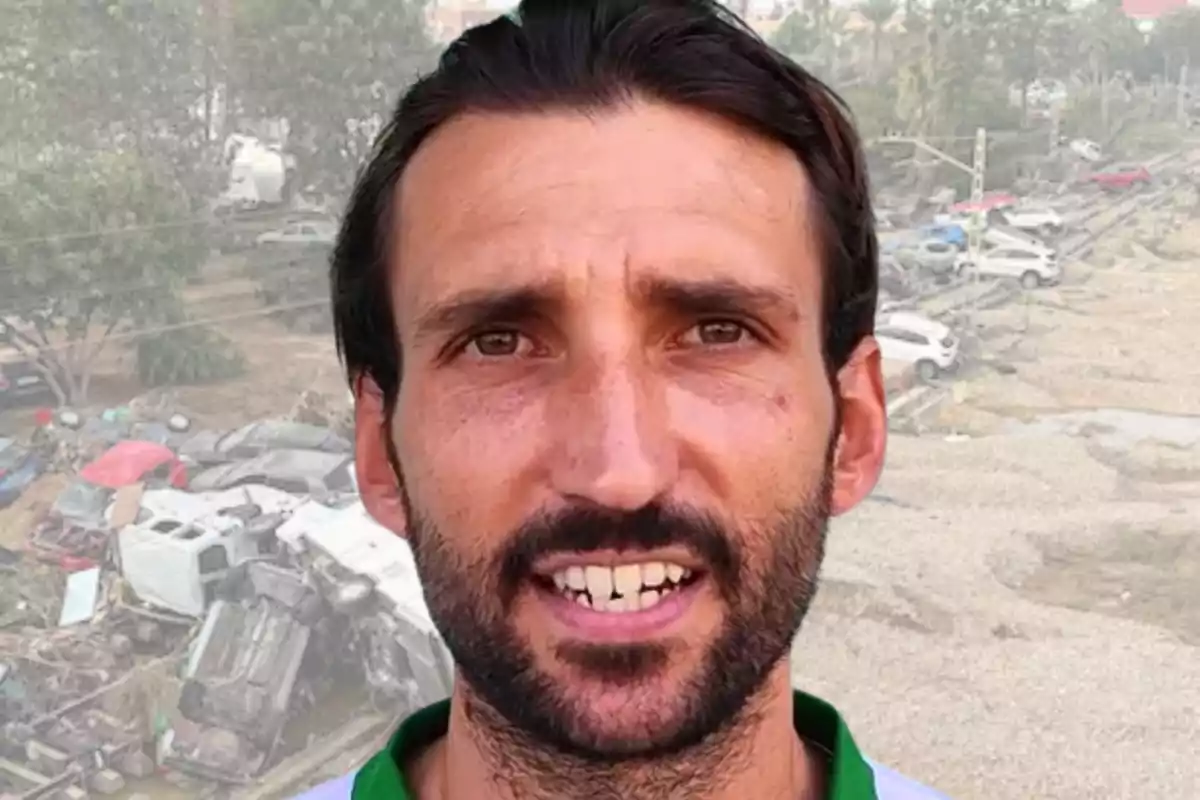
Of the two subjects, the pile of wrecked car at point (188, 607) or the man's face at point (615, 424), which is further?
the pile of wrecked car at point (188, 607)

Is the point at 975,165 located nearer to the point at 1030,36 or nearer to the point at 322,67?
the point at 1030,36

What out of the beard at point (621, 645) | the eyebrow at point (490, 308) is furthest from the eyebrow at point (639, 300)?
the beard at point (621, 645)

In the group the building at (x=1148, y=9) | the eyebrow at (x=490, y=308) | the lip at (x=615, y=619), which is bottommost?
the lip at (x=615, y=619)

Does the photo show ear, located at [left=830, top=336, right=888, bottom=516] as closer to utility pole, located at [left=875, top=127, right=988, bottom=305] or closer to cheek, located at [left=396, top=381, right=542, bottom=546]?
cheek, located at [left=396, top=381, right=542, bottom=546]

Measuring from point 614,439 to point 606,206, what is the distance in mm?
149

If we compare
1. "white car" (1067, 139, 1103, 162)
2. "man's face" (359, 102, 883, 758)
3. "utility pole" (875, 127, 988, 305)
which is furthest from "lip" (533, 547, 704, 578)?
"white car" (1067, 139, 1103, 162)

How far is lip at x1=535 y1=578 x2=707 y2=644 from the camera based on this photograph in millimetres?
701

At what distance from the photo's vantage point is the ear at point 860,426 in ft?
2.85

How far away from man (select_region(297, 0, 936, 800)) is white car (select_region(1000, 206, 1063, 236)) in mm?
685

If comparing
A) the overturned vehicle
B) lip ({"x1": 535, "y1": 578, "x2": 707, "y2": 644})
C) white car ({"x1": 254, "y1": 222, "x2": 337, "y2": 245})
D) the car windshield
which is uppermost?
white car ({"x1": 254, "y1": 222, "x2": 337, "y2": 245})

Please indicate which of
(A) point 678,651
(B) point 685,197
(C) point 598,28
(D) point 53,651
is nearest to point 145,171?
(D) point 53,651

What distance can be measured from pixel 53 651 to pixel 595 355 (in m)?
0.86

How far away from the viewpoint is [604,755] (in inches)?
27.8

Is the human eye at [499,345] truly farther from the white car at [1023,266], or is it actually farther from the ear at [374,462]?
the white car at [1023,266]
